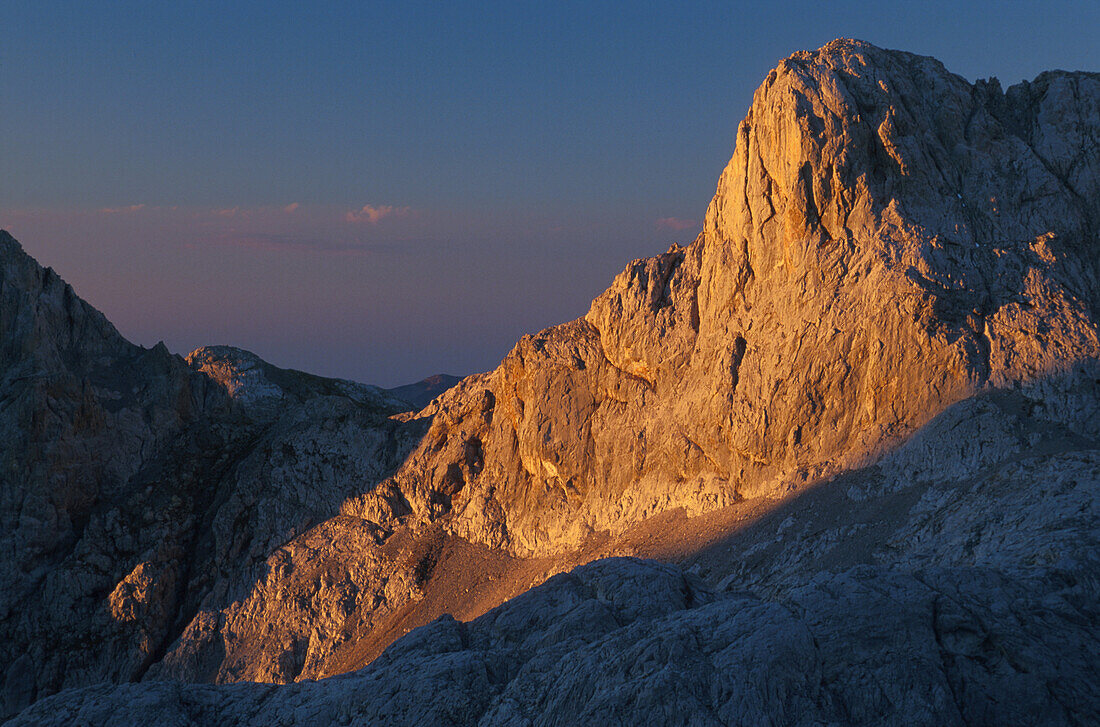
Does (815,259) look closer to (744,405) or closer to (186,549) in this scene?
(744,405)

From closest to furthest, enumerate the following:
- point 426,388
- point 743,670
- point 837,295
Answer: point 743,670
point 837,295
point 426,388

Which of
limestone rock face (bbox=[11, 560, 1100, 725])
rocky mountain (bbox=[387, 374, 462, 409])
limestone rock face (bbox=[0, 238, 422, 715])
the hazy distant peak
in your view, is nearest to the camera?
limestone rock face (bbox=[11, 560, 1100, 725])

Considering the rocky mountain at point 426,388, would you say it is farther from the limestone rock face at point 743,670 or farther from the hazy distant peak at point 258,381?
the limestone rock face at point 743,670

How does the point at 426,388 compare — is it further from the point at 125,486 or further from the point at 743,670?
the point at 743,670

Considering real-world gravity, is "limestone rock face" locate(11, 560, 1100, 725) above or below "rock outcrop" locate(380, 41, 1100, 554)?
below

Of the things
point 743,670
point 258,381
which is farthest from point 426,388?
point 743,670

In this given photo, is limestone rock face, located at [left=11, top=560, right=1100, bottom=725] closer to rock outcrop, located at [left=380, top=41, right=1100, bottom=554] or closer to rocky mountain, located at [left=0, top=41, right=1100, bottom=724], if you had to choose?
rocky mountain, located at [left=0, top=41, right=1100, bottom=724]

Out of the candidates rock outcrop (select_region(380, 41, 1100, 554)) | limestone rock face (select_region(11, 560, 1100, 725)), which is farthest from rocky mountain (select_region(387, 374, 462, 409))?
limestone rock face (select_region(11, 560, 1100, 725))

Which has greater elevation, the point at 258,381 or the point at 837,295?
the point at 837,295
